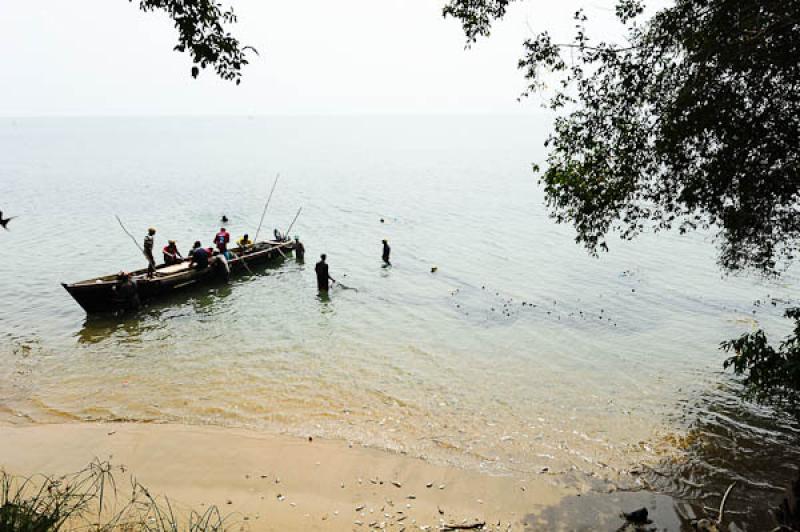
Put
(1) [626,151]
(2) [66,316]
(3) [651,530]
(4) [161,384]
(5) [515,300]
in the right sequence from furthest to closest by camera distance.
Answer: (5) [515,300] < (2) [66,316] < (4) [161,384] < (1) [626,151] < (3) [651,530]

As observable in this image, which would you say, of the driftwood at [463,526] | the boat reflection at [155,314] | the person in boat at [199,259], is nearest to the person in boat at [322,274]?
the boat reflection at [155,314]

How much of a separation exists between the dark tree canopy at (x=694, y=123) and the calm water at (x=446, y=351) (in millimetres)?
4544

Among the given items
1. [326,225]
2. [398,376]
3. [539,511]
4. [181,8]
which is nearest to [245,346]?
[398,376]

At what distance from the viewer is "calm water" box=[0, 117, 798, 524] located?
1159 cm

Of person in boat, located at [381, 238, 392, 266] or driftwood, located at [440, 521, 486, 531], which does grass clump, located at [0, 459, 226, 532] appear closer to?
driftwood, located at [440, 521, 486, 531]

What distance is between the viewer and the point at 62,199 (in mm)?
52000

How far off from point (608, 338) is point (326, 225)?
27141 mm

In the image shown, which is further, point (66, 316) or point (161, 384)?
point (66, 316)

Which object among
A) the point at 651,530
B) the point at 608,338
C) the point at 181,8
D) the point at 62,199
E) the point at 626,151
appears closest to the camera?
the point at 181,8

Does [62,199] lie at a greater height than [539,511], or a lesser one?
greater

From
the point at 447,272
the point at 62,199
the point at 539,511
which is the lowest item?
the point at 539,511

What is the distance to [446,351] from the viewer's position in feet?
56.1

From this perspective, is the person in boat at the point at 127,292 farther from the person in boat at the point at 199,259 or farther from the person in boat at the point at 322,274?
the person in boat at the point at 322,274

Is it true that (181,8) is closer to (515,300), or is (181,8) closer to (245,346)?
(245,346)
